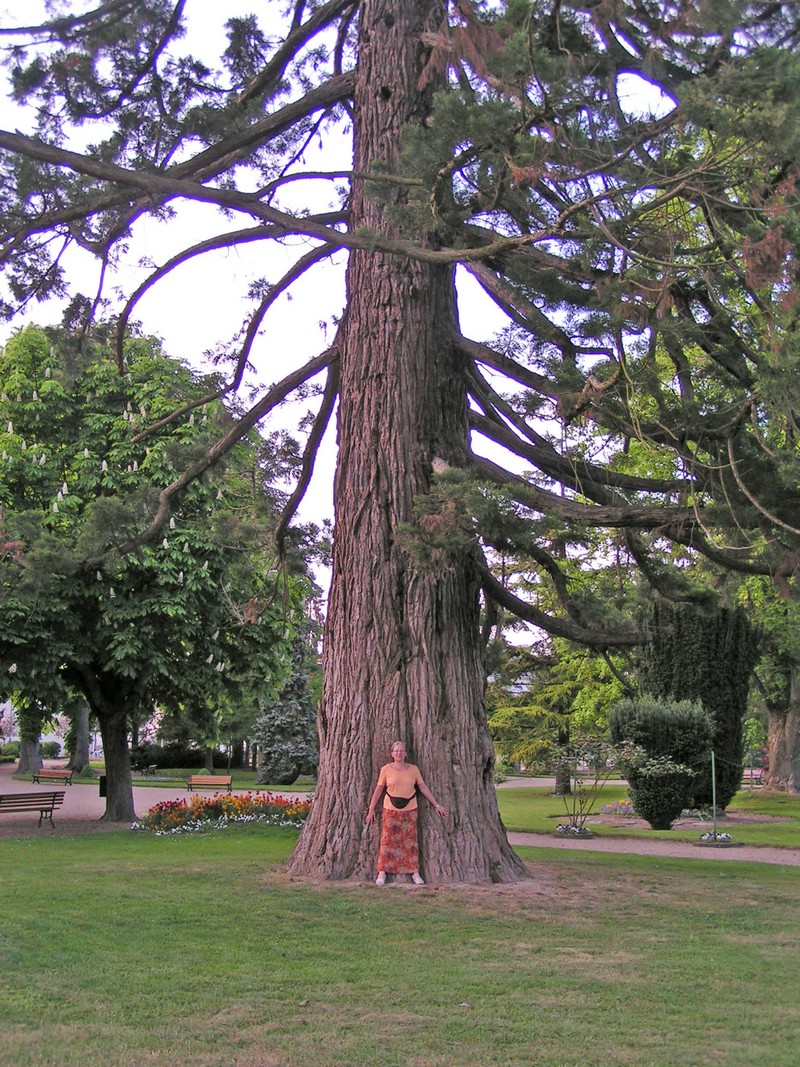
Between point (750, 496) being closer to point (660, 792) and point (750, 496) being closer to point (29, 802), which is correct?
point (660, 792)

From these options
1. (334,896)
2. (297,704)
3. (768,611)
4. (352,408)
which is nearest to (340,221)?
(352,408)

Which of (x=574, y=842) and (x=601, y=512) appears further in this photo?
(x=574, y=842)

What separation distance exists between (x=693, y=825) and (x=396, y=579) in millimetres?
14620

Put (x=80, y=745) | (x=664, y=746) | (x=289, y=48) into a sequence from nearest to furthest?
1. (x=289, y=48)
2. (x=664, y=746)
3. (x=80, y=745)

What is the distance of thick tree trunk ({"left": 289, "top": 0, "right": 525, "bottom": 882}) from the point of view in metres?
10.5

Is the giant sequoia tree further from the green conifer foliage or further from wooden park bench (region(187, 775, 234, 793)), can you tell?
wooden park bench (region(187, 775, 234, 793))

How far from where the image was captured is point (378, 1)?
11922 millimetres

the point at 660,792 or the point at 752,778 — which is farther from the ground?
the point at 660,792

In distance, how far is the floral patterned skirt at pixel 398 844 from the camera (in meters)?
10.1

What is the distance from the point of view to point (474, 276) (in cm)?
1068

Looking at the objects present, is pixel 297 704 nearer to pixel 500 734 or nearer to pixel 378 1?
pixel 500 734

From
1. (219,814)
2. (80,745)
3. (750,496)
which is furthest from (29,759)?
(750,496)

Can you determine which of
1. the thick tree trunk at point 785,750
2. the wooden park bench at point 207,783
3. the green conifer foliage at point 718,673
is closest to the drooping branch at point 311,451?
the green conifer foliage at point 718,673

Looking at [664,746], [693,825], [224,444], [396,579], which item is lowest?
[693,825]
